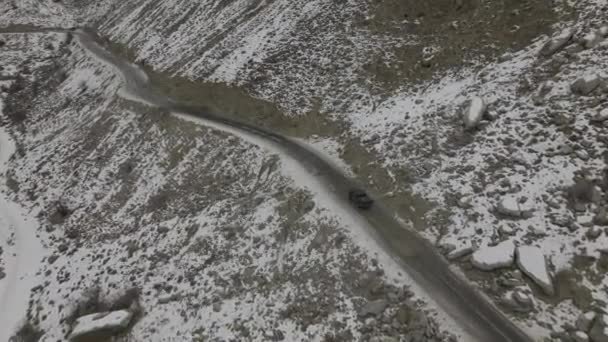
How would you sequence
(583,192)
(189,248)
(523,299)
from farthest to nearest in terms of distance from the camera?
(189,248) → (583,192) → (523,299)

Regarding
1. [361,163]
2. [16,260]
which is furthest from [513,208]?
[16,260]

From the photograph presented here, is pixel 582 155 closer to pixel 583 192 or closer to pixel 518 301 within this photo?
pixel 583 192

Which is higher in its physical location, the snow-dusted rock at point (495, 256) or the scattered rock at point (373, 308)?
the snow-dusted rock at point (495, 256)

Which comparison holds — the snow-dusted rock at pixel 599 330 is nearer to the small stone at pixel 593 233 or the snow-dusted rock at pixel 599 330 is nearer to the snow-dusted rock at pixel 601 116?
the small stone at pixel 593 233

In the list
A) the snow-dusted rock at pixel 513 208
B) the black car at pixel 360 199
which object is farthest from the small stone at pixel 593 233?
the black car at pixel 360 199

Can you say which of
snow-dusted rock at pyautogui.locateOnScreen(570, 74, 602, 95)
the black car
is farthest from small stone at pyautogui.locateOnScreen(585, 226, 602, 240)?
the black car

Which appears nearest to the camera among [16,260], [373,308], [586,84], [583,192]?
[583,192]

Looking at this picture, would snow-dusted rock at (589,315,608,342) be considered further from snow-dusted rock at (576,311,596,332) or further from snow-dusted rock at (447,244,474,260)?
snow-dusted rock at (447,244,474,260)
